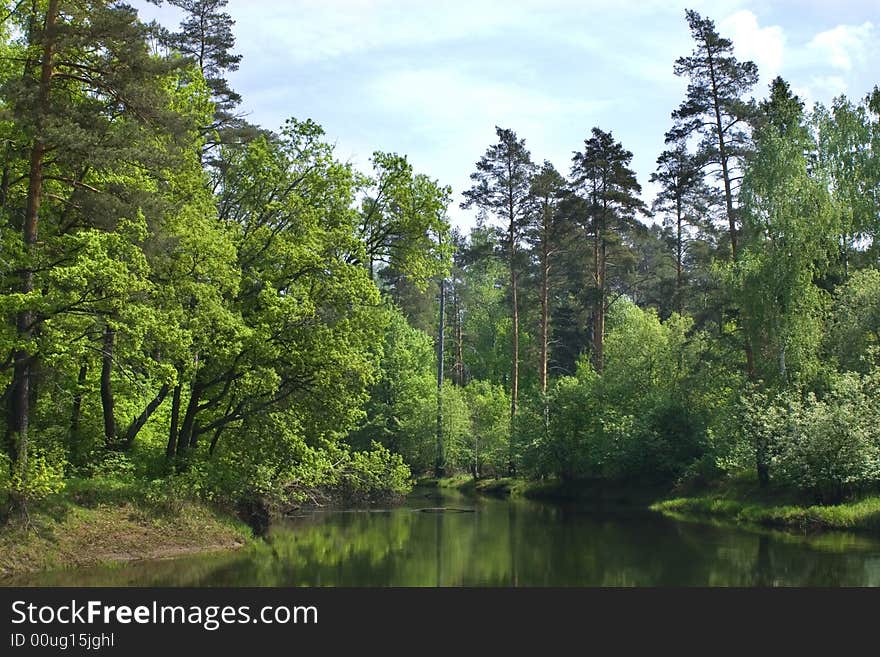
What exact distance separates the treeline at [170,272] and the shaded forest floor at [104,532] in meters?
0.70

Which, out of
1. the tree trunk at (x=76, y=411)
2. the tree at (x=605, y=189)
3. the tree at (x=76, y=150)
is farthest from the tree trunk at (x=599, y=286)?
the tree at (x=76, y=150)

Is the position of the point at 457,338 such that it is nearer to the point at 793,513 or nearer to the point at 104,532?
the point at 793,513

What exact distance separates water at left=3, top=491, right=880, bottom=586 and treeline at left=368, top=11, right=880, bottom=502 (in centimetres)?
596

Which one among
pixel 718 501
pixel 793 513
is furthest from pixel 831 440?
pixel 718 501

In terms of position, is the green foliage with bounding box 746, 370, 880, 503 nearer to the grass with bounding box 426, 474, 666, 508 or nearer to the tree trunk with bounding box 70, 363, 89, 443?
the grass with bounding box 426, 474, 666, 508

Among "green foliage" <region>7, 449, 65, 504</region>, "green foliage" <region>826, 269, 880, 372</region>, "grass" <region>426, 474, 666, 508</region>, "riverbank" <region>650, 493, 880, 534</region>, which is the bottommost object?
"grass" <region>426, 474, 666, 508</region>

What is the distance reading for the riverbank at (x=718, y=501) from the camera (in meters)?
27.8

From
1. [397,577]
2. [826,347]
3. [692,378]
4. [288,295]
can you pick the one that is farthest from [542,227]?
[397,577]

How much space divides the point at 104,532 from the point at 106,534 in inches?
2.7

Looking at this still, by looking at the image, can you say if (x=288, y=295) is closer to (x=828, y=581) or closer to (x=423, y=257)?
(x=423, y=257)

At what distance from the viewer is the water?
18.1 metres

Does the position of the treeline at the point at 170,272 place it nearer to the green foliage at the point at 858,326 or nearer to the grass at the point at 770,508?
the grass at the point at 770,508

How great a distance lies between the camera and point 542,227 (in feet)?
158

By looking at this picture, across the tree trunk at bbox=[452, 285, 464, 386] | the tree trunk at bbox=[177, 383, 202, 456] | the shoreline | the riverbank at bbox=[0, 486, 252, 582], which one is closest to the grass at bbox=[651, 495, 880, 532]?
the shoreline
